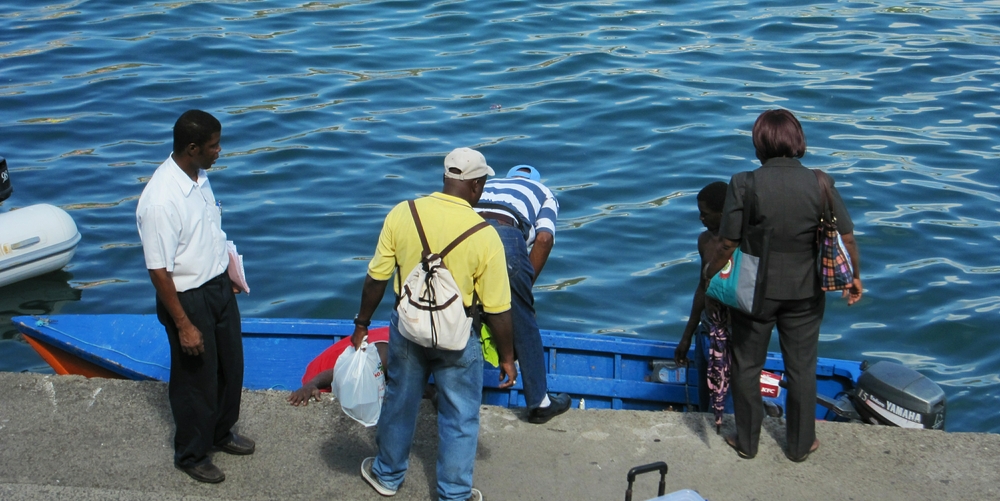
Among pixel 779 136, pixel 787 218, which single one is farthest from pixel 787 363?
pixel 779 136

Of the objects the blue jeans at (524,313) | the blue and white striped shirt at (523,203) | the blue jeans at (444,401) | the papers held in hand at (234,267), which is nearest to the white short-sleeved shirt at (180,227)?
the papers held in hand at (234,267)

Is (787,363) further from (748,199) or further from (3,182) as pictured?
(3,182)

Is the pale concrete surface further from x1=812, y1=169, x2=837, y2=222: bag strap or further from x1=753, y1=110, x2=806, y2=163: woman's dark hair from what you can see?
x1=753, y1=110, x2=806, y2=163: woman's dark hair

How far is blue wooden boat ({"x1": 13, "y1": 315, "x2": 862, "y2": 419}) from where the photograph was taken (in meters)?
6.49

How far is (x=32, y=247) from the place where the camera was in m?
9.45

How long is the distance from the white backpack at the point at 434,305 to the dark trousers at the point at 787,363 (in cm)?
160

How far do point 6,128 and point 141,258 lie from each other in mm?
4594

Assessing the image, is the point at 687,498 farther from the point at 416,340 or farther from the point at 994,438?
the point at 994,438

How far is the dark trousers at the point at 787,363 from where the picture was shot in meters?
4.83

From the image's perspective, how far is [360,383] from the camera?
466 cm

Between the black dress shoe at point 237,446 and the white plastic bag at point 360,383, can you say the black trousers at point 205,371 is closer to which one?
the black dress shoe at point 237,446

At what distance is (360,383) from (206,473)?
0.94 metres

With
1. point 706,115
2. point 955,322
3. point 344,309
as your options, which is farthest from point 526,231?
point 706,115

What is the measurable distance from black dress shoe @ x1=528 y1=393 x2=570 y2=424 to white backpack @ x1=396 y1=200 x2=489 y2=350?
1.43 metres
